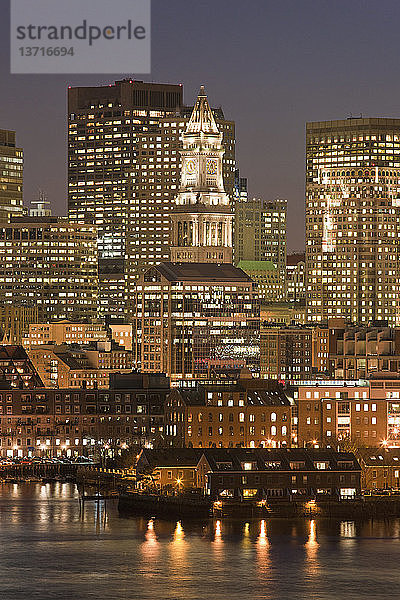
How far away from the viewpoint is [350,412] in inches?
6875

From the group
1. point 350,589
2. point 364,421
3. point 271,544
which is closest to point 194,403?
point 364,421

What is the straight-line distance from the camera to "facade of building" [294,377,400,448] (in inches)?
6791

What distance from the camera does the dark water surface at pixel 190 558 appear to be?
116000 mm

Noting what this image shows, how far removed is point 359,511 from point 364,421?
29697 mm

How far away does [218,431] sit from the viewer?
169m

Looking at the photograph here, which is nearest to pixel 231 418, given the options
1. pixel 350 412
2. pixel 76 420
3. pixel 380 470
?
pixel 350 412

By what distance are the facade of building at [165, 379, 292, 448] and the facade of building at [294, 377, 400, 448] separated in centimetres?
244

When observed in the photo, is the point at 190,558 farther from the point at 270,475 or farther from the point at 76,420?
the point at 76,420

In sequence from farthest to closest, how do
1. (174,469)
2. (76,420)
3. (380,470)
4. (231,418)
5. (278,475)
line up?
(76,420) → (231,418) → (380,470) → (174,469) → (278,475)

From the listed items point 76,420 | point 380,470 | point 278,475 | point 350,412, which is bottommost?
point 278,475

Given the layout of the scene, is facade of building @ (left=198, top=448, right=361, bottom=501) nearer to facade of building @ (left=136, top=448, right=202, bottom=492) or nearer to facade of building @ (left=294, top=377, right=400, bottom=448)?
facade of building @ (left=136, top=448, right=202, bottom=492)

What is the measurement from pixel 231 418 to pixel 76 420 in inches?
1093

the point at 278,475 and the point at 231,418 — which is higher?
the point at 231,418

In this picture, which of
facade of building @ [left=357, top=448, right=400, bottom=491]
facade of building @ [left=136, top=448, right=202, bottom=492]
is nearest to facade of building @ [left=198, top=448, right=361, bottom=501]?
facade of building @ [left=136, top=448, right=202, bottom=492]
